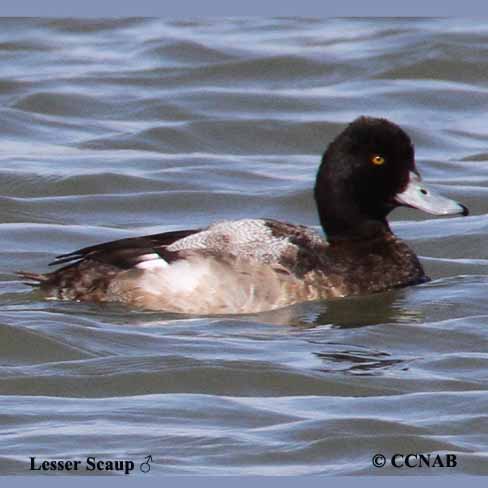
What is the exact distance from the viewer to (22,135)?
1571cm

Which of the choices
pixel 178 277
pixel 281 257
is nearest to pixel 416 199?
pixel 281 257

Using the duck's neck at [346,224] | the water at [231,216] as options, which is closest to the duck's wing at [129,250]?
the water at [231,216]

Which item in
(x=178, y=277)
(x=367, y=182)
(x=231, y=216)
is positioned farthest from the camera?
(x=231, y=216)

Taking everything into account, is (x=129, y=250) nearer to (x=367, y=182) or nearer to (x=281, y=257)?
(x=281, y=257)

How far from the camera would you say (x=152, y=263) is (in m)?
10.2

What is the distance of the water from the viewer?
26.8 feet

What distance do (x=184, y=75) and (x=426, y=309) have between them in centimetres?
792

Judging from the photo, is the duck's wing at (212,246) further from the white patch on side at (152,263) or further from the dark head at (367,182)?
the dark head at (367,182)

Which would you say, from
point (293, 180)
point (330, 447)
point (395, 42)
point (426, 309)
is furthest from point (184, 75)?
point (330, 447)

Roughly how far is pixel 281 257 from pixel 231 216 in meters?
2.92

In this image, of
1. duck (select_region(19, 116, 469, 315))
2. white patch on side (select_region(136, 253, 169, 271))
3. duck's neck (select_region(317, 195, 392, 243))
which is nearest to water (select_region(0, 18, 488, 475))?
duck (select_region(19, 116, 469, 315))

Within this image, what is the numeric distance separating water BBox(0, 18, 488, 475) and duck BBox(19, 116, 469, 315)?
4.6 inches

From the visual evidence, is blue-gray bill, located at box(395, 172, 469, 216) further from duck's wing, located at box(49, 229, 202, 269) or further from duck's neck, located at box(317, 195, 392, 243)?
duck's wing, located at box(49, 229, 202, 269)

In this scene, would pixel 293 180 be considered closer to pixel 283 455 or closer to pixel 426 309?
pixel 426 309
